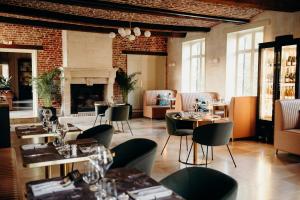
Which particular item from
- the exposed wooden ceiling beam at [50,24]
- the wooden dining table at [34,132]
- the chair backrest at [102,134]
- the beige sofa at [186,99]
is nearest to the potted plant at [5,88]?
the exposed wooden ceiling beam at [50,24]

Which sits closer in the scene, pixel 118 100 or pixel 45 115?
pixel 45 115

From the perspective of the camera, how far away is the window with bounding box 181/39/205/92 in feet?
34.2

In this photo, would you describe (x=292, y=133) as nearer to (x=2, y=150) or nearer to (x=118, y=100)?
(x=2, y=150)

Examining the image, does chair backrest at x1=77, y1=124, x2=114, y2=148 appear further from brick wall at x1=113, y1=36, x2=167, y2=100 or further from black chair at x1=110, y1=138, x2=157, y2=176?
brick wall at x1=113, y1=36, x2=167, y2=100

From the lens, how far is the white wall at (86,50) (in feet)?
32.2

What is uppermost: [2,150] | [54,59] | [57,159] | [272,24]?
[272,24]

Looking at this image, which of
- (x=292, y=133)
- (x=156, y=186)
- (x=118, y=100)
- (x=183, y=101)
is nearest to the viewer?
(x=156, y=186)

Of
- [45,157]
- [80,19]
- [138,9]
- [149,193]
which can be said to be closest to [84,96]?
[80,19]

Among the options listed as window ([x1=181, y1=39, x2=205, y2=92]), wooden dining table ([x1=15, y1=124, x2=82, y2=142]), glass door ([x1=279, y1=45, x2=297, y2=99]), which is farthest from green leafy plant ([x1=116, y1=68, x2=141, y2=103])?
wooden dining table ([x1=15, y1=124, x2=82, y2=142])

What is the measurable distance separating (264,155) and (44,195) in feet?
16.1

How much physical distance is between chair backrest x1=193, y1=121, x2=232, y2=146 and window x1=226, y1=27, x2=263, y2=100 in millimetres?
4148

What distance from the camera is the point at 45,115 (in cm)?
418

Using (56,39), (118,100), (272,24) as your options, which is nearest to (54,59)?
(56,39)

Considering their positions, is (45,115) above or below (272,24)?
below
